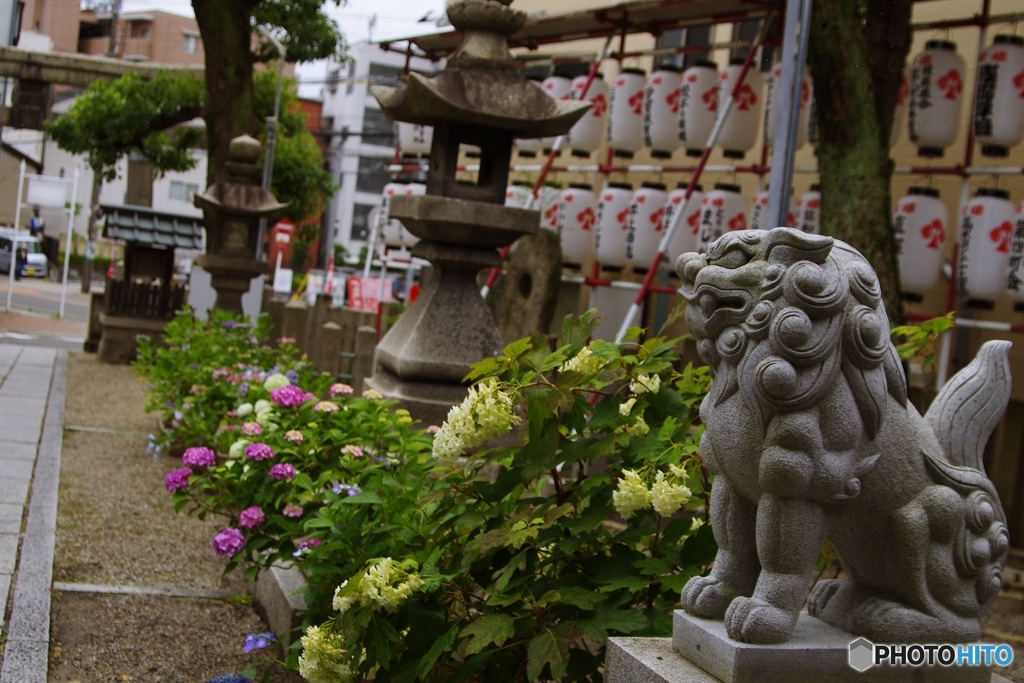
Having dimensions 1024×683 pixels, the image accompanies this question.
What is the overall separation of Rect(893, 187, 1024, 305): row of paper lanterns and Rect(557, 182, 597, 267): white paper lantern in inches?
145

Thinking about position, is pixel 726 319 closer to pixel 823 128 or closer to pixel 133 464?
pixel 823 128

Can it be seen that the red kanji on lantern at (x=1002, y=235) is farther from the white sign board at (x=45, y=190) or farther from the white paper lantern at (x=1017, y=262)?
the white sign board at (x=45, y=190)

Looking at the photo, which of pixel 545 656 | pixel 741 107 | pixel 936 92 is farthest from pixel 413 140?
pixel 545 656

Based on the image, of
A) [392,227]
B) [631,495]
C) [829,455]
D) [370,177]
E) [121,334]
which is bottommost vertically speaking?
[121,334]

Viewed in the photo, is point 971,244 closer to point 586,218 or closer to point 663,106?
point 663,106

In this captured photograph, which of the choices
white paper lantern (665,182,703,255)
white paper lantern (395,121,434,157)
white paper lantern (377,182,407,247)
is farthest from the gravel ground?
white paper lantern (395,121,434,157)

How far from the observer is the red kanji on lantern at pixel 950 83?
8.00 metres

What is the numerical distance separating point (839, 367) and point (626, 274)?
Result: 446 inches

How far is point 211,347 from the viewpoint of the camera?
8.09 m

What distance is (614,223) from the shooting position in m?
10.2

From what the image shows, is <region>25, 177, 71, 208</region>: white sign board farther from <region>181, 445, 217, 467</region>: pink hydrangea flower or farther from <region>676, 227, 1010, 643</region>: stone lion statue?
<region>676, 227, 1010, 643</region>: stone lion statue

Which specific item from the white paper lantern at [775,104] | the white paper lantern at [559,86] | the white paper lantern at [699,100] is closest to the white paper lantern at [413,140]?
the white paper lantern at [559,86]

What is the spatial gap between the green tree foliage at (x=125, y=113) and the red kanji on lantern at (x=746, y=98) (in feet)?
40.3

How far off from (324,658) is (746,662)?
1.32 metres
